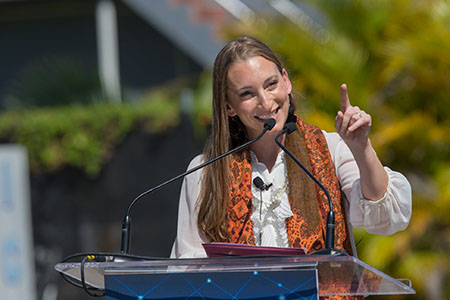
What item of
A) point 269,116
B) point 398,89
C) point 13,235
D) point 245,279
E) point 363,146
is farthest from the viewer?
point 398,89

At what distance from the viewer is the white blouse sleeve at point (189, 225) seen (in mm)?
2725

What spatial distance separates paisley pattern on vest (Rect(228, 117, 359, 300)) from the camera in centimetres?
265

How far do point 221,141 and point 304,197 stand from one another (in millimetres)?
353

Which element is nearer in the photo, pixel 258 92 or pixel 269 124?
pixel 269 124

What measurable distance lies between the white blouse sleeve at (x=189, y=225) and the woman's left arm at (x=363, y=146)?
1.95ft

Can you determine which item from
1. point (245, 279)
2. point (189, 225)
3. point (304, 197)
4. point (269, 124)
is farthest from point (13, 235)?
point (245, 279)

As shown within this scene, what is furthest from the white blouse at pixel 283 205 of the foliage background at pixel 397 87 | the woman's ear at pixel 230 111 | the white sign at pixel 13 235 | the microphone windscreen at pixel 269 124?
the white sign at pixel 13 235

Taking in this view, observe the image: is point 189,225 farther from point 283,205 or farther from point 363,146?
point 363,146

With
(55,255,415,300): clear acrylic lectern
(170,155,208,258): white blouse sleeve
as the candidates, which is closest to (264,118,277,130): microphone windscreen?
(170,155,208,258): white blouse sleeve

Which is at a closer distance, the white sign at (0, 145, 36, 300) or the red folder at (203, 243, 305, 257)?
the red folder at (203, 243, 305, 257)

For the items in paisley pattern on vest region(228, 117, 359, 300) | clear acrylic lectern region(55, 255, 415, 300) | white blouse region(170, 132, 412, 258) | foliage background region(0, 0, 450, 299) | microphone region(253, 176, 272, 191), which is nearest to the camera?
→ clear acrylic lectern region(55, 255, 415, 300)

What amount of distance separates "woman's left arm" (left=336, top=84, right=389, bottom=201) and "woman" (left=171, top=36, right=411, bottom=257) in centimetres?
5

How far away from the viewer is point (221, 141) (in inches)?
112

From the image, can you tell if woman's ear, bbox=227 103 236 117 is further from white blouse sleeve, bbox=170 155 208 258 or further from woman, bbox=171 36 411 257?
white blouse sleeve, bbox=170 155 208 258
